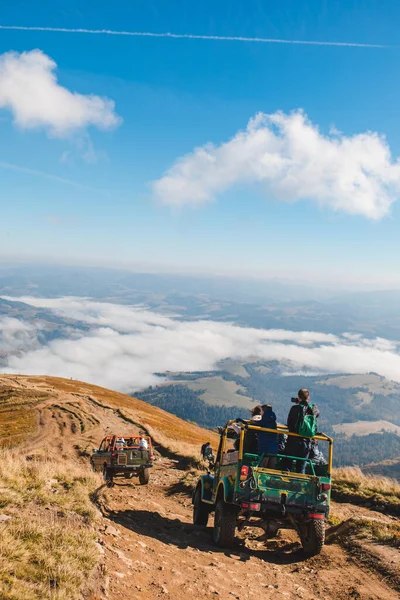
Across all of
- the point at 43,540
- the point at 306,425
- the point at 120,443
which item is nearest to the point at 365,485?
the point at 306,425

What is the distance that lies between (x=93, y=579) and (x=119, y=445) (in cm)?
1339

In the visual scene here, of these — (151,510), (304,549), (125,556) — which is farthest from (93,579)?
(151,510)

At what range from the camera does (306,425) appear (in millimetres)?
9648

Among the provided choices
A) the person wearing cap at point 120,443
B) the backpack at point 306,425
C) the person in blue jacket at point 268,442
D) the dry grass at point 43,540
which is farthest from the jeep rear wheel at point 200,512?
the person wearing cap at point 120,443

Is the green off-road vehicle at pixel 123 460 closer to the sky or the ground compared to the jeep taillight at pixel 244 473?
closer to the ground

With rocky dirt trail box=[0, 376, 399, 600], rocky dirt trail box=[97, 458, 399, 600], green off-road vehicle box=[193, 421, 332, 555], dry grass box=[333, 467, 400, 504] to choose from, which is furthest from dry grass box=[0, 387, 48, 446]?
green off-road vehicle box=[193, 421, 332, 555]

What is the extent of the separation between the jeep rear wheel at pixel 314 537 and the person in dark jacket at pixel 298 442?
112 centimetres

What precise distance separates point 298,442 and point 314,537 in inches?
82.6

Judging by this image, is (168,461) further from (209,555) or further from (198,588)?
(198,588)

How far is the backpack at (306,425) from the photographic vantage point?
9.59 metres

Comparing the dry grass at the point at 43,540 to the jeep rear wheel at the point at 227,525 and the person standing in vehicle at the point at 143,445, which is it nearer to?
the jeep rear wheel at the point at 227,525

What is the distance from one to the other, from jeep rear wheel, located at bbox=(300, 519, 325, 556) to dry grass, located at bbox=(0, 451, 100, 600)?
4.96m

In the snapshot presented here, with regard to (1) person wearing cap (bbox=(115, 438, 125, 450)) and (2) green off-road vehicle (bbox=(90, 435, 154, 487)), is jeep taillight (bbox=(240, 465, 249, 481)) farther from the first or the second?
(1) person wearing cap (bbox=(115, 438, 125, 450))

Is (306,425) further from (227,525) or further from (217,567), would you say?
(217,567)
